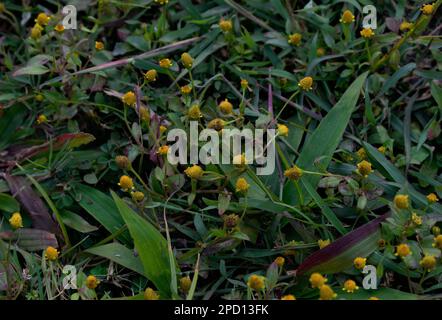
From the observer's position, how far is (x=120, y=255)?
1889mm

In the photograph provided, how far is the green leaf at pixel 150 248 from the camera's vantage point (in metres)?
1.79

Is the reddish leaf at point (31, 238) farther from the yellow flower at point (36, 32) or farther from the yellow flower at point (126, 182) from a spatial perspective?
the yellow flower at point (36, 32)

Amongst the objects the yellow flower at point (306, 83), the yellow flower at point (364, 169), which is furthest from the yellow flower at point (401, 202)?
the yellow flower at point (306, 83)

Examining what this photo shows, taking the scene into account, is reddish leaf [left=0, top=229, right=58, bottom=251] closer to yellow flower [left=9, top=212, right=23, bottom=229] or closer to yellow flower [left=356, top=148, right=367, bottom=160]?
yellow flower [left=9, top=212, right=23, bottom=229]

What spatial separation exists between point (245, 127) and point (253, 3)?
597 millimetres

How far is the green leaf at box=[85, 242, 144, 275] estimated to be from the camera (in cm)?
187

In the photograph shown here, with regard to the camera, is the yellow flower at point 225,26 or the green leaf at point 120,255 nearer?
the green leaf at point 120,255

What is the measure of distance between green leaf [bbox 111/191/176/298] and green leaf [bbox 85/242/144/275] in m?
0.07

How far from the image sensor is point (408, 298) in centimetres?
175

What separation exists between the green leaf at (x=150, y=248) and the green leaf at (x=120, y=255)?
73 mm

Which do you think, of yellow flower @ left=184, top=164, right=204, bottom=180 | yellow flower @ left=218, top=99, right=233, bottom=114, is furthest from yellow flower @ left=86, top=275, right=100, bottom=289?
yellow flower @ left=218, top=99, right=233, bottom=114

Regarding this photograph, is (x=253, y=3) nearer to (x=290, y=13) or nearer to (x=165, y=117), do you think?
(x=290, y=13)

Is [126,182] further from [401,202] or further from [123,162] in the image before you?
[401,202]

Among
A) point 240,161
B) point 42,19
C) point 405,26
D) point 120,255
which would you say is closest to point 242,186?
point 240,161
